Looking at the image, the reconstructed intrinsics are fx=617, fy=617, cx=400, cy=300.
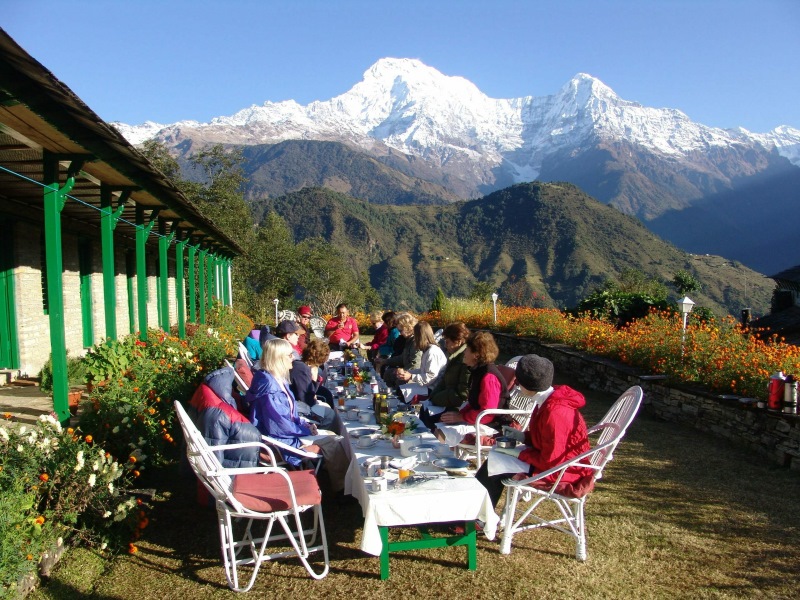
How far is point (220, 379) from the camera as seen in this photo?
4.09 m

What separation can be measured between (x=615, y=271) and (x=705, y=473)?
84.8 metres

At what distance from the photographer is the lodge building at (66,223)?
12.5 ft

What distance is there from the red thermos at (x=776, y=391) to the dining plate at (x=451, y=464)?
11.8 feet

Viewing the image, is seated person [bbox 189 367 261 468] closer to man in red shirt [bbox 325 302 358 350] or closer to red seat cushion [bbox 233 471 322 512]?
red seat cushion [bbox 233 471 322 512]

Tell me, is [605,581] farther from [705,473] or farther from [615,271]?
[615,271]

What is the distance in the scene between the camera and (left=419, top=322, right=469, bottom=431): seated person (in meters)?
5.28

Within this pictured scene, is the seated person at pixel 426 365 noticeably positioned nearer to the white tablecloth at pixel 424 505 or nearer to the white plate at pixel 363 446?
the white plate at pixel 363 446

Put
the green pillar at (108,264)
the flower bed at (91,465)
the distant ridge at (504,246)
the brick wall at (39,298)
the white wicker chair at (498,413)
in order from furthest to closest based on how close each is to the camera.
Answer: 1. the distant ridge at (504,246)
2. the brick wall at (39,298)
3. the green pillar at (108,264)
4. the white wicker chair at (498,413)
5. the flower bed at (91,465)

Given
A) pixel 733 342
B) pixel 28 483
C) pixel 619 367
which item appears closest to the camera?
pixel 28 483

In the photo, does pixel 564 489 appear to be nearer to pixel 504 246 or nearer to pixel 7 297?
pixel 7 297

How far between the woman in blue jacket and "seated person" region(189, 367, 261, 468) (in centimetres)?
19

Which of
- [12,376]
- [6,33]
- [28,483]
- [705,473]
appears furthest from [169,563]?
[12,376]

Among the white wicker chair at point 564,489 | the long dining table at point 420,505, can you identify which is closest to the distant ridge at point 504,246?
the white wicker chair at point 564,489

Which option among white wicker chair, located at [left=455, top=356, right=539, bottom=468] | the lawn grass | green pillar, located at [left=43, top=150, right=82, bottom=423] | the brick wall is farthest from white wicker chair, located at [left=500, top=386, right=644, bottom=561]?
the brick wall
